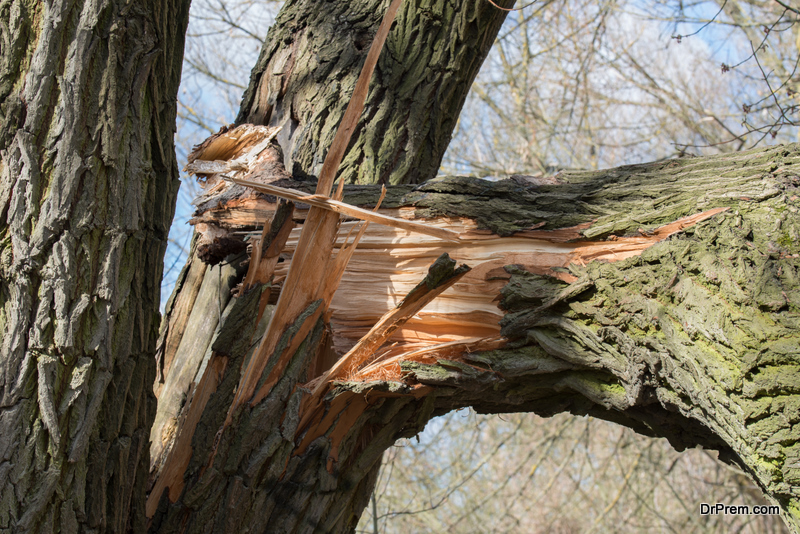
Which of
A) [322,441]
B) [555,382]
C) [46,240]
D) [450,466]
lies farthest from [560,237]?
[450,466]

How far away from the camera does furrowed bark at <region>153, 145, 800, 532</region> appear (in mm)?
1412

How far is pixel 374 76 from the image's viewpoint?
233cm

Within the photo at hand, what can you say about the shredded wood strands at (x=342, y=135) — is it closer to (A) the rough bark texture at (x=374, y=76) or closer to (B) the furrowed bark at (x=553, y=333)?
(B) the furrowed bark at (x=553, y=333)

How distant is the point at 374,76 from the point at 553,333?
1291 mm

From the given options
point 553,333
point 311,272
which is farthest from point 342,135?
point 553,333

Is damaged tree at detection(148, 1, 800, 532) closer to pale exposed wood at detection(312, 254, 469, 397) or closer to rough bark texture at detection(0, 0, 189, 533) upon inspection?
pale exposed wood at detection(312, 254, 469, 397)

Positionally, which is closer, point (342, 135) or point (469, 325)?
point (342, 135)

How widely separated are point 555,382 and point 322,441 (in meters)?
0.74

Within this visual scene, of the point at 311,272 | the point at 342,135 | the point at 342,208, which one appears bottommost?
the point at 311,272

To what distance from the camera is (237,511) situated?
1.58 meters

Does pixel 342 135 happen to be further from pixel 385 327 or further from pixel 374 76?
pixel 374 76

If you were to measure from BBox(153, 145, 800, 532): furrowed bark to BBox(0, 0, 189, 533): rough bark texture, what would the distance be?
1.19ft

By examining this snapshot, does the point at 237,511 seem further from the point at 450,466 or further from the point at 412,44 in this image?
the point at 450,466

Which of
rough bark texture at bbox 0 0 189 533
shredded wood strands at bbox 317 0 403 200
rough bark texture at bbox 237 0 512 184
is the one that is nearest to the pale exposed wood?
shredded wood strands at bbox 317 0 403 200
